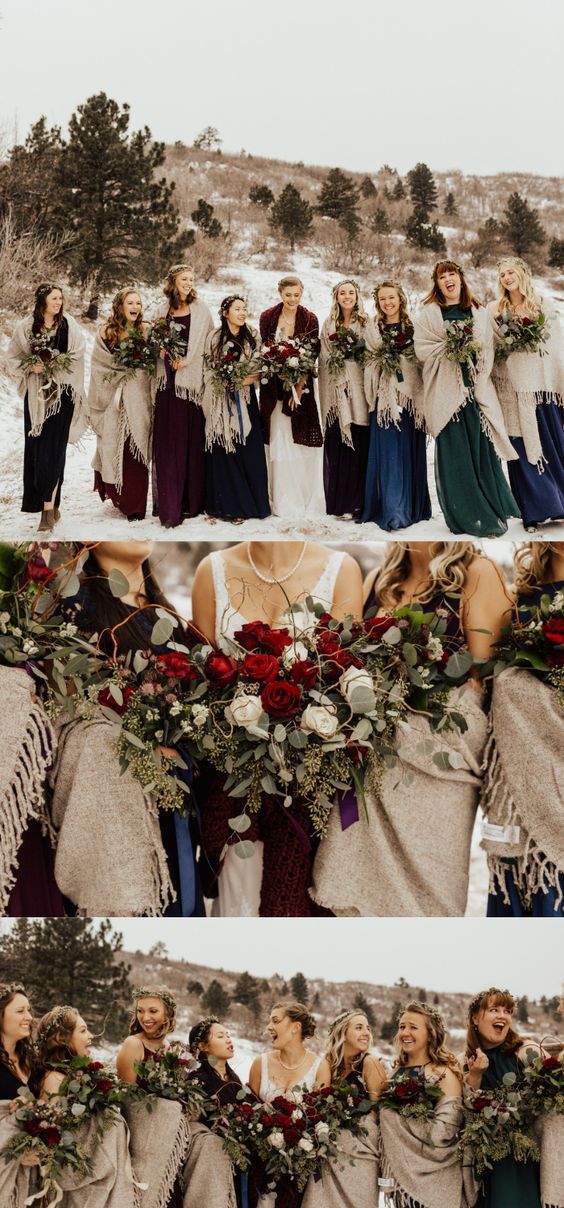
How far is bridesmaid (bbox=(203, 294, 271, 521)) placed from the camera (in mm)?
5426

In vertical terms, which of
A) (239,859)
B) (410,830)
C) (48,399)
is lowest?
(239,859)

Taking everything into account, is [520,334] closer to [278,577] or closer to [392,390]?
[392,390]

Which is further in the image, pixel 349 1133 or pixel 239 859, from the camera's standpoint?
pixel 239 859

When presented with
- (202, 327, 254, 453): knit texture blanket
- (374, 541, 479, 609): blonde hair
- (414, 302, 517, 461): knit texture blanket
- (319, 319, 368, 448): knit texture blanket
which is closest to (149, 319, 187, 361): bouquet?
(202, 327, 254, 453): knit texture blanket

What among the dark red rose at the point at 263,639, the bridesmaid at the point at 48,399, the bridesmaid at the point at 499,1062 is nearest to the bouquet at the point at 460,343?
the bridesmaid at the point at 48,399

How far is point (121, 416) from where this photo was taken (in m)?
5.52

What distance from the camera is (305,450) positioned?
18.4ft

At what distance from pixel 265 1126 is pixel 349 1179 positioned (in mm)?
338

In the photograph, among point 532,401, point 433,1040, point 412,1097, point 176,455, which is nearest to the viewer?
point 412,1097

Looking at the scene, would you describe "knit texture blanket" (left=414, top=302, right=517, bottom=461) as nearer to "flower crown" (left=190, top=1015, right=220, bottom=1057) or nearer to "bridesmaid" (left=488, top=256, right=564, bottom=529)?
"bridesmaid" (left=488, top=256, right=564, bottom=529)

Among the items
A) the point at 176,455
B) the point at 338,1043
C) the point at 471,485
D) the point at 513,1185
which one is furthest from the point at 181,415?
the point at 513,1185

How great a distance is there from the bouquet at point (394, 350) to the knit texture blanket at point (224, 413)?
1.87 ft

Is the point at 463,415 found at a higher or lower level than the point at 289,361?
lower

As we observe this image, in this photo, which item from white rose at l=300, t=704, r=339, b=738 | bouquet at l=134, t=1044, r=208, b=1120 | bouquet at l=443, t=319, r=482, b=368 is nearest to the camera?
white rose at l=300, t=704, r=339, b=738
